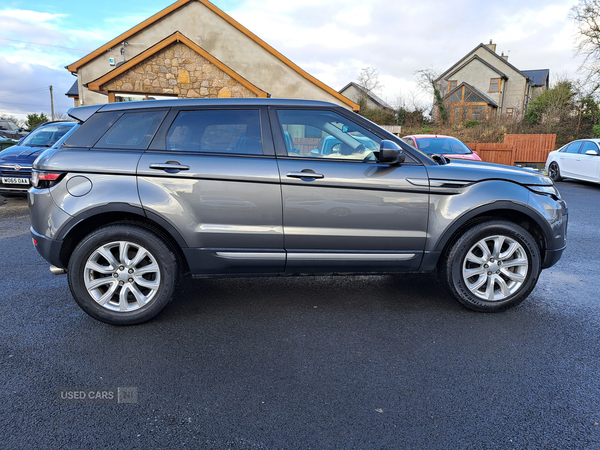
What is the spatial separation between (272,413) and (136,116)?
2.61 meters

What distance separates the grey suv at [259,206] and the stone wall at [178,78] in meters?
13.1

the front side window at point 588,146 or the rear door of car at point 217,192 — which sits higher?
the front side window at point 588,146

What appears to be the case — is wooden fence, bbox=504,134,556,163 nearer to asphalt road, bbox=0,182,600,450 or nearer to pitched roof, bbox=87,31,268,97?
pitched roof, bbox=87,31,268,97

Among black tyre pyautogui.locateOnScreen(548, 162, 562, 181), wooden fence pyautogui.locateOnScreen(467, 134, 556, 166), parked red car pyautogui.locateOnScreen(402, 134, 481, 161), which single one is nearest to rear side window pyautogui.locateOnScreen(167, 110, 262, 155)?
parked red car pyautogui.locateOnScreen(402, 134, 481, 161)

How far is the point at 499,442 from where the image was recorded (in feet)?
7.13

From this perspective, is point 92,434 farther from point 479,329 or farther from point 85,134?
point 479,329

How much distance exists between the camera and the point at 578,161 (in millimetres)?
13734

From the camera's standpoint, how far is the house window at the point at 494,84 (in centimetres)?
4988

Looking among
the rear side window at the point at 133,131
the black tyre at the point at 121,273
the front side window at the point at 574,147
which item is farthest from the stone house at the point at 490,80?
→ the black tyre at the point at 121,273

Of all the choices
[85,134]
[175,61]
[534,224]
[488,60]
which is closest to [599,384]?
[534,224]

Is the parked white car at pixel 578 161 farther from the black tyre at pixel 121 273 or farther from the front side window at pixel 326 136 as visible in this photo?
the black tyre at pixel 121 273

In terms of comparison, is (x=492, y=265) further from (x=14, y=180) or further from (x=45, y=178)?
(x=14, y=180)

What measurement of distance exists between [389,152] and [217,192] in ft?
4.59

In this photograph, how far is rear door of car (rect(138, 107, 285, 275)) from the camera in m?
3.42
